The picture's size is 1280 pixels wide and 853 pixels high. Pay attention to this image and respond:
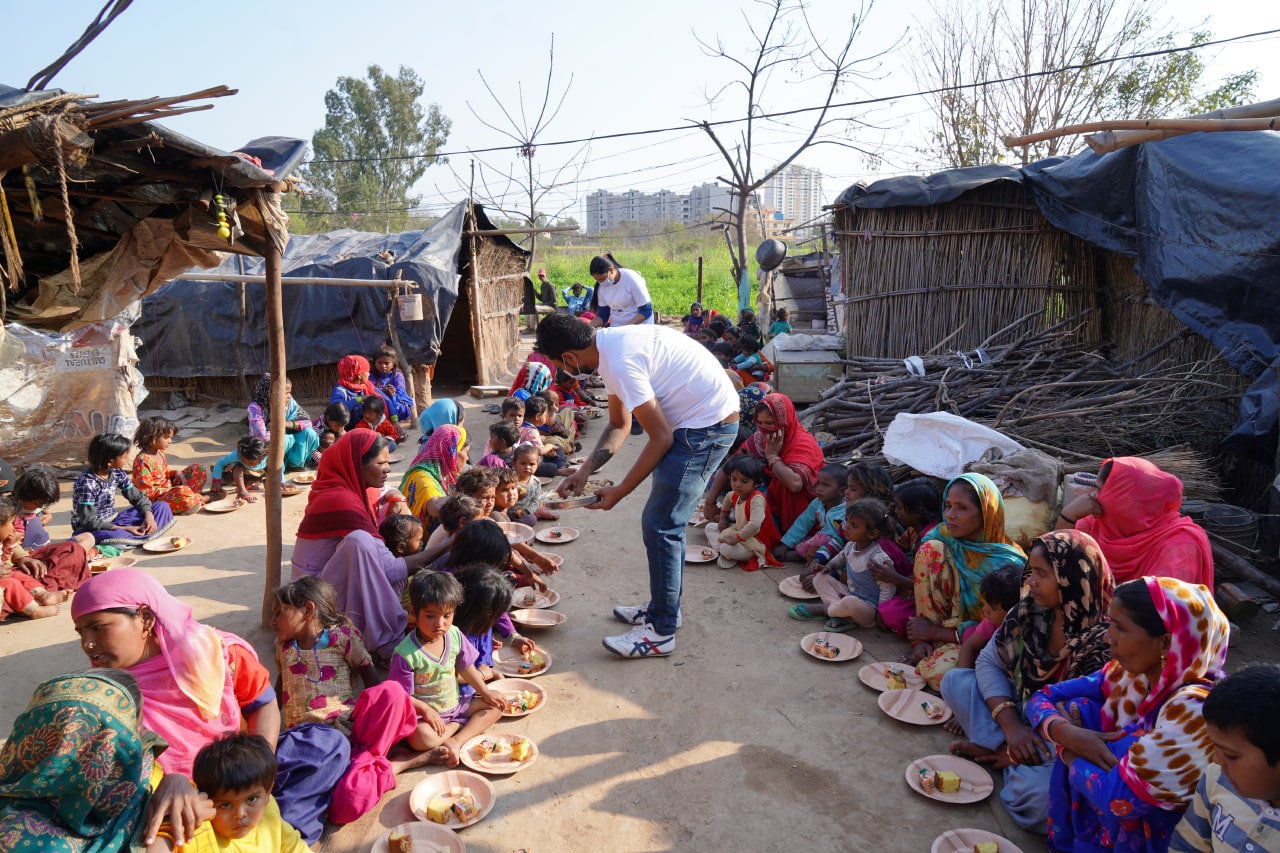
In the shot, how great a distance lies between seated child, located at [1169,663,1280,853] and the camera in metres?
1.91

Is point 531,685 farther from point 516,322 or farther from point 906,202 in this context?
point 516,322

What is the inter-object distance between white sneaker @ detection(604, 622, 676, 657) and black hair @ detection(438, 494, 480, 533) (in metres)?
1.00

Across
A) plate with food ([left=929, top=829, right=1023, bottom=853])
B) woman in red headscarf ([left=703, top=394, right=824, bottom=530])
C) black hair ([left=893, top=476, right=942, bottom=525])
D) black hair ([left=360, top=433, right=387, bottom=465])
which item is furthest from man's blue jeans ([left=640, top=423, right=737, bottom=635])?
plate with food ([left=929, top=829, right=1023, bottom=853])

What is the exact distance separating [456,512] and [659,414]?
4.45 ft

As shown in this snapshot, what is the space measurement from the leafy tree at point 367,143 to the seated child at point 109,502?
26.7 metres

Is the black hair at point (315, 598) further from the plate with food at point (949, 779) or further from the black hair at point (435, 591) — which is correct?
the plate with food at point (949, 779)

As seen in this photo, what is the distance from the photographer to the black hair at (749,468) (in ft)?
18.0

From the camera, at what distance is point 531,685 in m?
3.80

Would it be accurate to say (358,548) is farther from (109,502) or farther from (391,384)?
(391,384)

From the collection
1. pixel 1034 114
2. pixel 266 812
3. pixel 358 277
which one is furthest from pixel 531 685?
pixel 1034 114

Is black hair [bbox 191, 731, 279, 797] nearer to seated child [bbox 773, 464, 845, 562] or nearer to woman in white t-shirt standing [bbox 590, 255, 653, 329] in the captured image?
seated child [bbox 773, 464, 845, 562]

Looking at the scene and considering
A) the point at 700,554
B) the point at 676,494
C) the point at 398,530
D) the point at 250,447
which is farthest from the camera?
the point at 250,447

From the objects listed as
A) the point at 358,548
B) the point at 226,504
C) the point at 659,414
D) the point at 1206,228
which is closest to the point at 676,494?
the point at 659,414

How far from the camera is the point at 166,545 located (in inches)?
232
